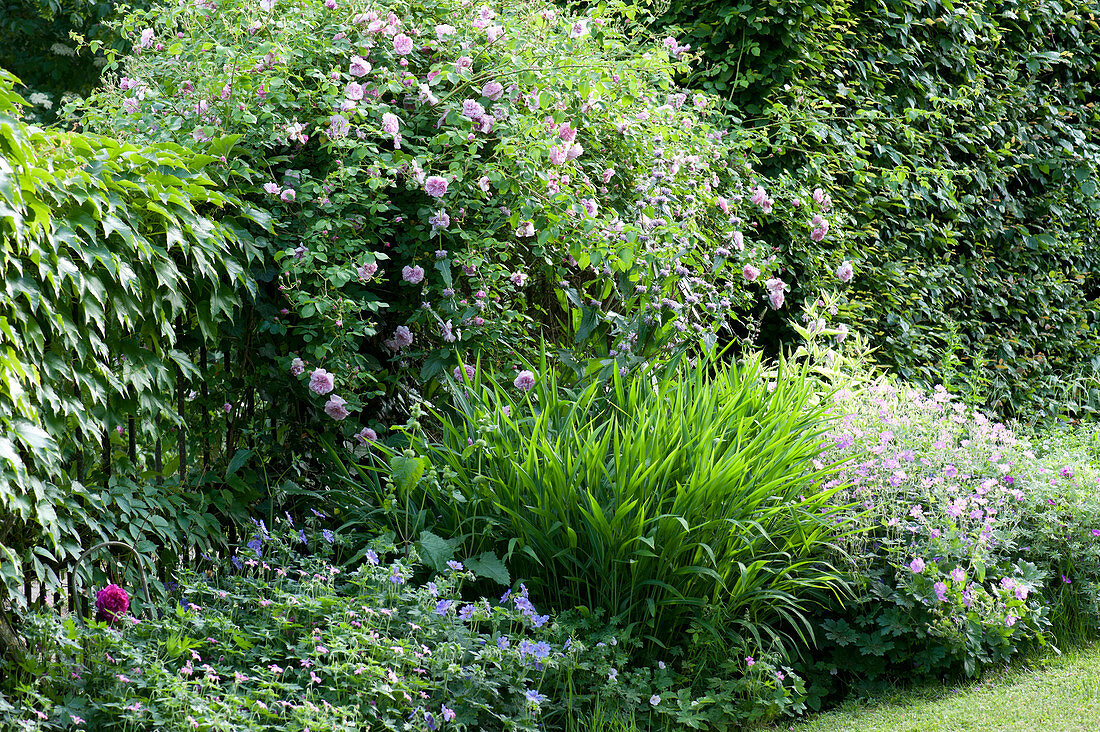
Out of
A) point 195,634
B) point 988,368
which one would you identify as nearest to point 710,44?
point 988,368

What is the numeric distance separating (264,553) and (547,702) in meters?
1.12

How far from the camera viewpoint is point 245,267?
11.1ft

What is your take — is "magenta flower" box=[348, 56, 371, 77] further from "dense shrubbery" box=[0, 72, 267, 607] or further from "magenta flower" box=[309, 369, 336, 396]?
"magenta flower" box=[309, 369, 336, 396]

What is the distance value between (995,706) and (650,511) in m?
1.25

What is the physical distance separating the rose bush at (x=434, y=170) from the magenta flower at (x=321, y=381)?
0.06 m

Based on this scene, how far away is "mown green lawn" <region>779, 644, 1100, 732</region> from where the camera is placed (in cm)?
304

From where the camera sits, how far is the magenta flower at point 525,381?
3822mm

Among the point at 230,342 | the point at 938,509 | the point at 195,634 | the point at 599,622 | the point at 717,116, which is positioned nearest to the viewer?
the point at 195,634

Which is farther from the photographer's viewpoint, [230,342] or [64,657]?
[230,342]

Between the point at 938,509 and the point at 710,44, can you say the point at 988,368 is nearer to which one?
the point at 710,44

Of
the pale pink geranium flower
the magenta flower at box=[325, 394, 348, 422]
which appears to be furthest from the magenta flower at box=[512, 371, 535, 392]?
the magenta flower at box=[325, 394, 348, 422]

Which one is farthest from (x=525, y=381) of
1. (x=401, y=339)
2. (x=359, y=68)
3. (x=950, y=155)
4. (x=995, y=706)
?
(x=950, y=155)

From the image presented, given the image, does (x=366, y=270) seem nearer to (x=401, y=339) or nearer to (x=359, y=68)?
(x=401, y=339)

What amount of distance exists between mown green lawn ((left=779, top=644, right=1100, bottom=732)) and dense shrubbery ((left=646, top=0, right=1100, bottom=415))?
2.54m
